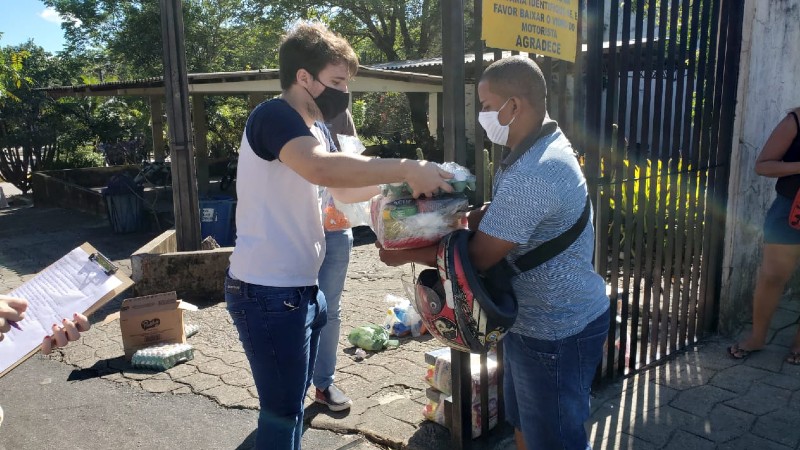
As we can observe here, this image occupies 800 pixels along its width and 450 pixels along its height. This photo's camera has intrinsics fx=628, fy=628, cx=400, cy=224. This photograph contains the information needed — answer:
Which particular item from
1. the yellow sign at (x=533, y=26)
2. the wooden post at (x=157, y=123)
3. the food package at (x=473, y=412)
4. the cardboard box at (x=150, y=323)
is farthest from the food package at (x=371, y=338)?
the wooden post at (x=157, y=123)

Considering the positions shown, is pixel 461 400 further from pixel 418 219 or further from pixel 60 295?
pixel 60 295

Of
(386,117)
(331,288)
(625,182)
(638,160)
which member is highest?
(386,117)

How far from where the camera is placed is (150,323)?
4754 millimetres

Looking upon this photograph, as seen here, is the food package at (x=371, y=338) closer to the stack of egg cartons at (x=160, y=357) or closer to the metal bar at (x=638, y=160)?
the stack of egg cartons at (x=160, y=357)

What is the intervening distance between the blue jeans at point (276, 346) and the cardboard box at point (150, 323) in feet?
8.30

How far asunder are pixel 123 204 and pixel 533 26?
367 inches

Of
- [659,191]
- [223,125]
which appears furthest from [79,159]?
[659,191]

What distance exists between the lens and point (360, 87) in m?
14.0

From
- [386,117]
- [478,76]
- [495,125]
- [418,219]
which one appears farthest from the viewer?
[386,117]

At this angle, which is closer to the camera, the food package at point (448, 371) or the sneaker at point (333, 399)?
the food package at point (448, 371)

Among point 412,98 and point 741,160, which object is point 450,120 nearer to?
point 741,160

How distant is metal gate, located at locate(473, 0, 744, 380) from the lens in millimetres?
3432

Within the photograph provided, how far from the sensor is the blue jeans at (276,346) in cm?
230

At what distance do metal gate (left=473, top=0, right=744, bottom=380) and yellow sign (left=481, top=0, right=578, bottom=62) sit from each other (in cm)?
9
